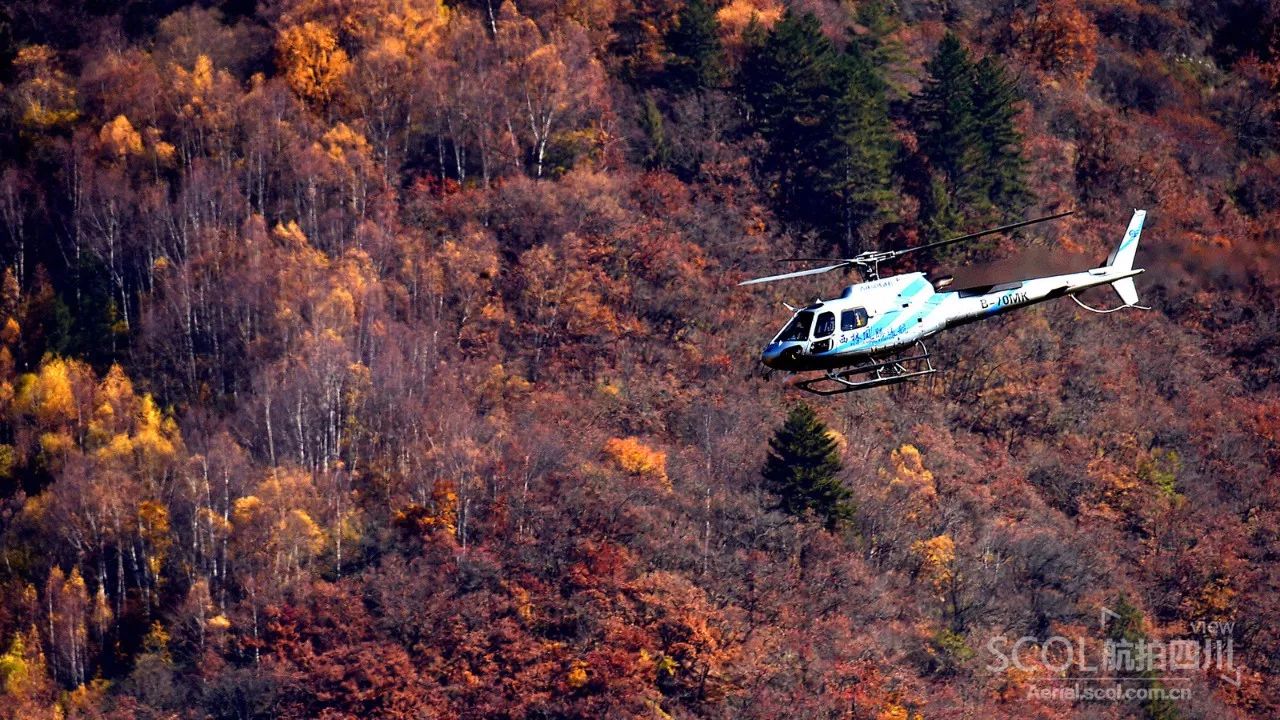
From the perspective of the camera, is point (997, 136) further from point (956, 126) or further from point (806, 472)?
point (806, 472)

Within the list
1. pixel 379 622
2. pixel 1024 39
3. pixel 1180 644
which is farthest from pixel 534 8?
pixel 1180 644

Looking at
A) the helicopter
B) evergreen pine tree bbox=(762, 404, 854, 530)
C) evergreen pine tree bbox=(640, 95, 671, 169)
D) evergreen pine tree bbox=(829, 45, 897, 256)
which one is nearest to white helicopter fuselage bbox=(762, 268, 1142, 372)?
the helicopter

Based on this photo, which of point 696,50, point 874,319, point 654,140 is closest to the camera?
point 874,319

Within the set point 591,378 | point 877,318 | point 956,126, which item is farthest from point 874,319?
point 956,126

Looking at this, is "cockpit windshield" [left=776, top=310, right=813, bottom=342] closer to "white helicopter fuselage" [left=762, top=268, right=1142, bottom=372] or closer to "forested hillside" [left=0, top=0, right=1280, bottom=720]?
"white helicopter fuselage" [left=762, top=268, right=1142, bottom=372]

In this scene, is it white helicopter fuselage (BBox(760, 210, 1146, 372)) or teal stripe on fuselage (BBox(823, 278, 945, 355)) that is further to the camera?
teal stripe on fuselage (BBox(823, 278, 945, 355))

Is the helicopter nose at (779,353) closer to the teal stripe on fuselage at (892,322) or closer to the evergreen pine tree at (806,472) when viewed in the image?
the teal stripe on fuselage at (892,322)

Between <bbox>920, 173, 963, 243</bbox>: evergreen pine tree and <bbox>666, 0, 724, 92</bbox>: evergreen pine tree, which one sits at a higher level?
<bbox>666, 0, 724, 92</bbox>: evergreen pine tree
